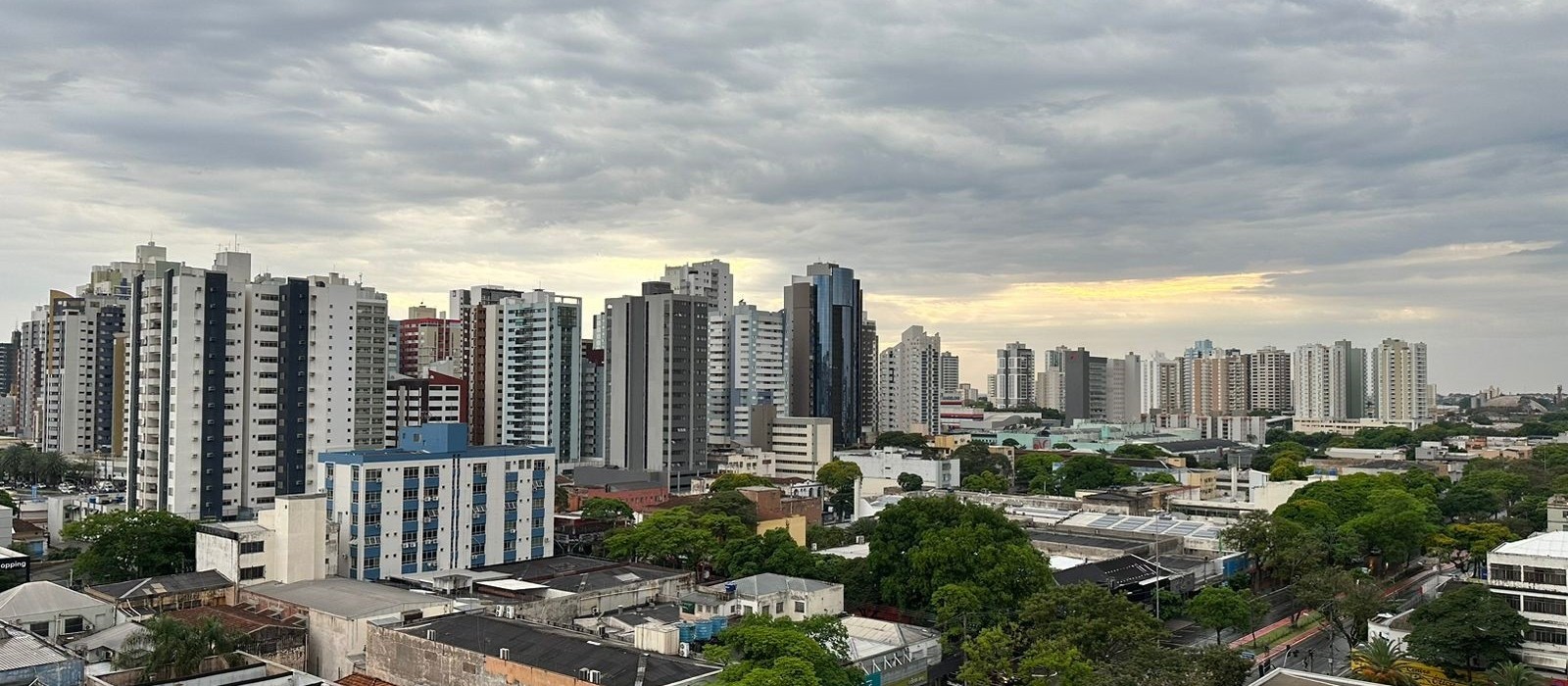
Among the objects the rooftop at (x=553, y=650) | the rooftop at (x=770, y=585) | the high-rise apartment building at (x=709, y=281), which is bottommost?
the rooftop at (x=770, y=585)

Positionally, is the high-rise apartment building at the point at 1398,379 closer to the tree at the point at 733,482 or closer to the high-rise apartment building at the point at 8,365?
the tree at the point at 733,482

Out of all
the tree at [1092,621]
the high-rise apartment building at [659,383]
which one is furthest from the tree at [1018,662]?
the high-rise apartment building at [659,383]

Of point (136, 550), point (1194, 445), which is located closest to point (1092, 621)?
point (136, 550)

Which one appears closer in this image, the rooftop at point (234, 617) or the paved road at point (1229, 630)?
the rooftop at point (234, 617)

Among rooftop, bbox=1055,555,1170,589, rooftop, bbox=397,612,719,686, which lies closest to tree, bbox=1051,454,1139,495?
rooftop, bbox=1055,555,1170,589

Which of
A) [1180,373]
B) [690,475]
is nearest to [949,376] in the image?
[1180,373]

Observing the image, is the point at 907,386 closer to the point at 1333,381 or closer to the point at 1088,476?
the point at 1088,476

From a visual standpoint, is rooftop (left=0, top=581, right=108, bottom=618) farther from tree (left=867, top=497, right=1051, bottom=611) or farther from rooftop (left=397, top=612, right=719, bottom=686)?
tree (left=867, top=497, right=1051, bottom=611)

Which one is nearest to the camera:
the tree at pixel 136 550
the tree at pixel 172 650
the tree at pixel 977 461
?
the tree at pixel 172 650
